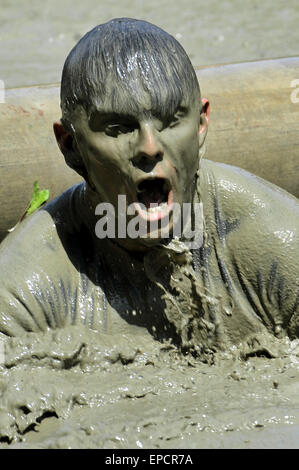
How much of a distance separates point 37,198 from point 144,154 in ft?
4.87

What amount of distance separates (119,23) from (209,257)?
817 mm

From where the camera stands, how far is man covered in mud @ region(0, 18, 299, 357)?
351 centimetres

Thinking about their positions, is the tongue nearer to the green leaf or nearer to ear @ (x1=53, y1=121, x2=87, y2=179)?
ear @ (x1=53, y1=121, x2=87, y2=179)

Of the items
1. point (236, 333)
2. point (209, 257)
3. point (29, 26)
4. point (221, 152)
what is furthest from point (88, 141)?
point (29, 26)

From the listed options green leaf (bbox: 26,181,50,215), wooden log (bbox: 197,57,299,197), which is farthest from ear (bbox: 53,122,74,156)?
wooden log (bbox: 197,57,299,197)

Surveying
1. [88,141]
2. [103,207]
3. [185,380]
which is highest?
[88,141]

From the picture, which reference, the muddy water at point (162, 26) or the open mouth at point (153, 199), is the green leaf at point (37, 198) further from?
the muddy water at point (162, 26)

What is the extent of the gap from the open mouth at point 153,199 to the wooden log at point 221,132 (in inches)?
69.2

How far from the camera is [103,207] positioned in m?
3.70

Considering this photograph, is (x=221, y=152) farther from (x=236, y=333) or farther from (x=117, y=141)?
(x=117, y=141)

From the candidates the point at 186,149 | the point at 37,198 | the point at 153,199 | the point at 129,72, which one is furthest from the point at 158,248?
the point at 37,198

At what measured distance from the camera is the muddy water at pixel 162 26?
779 centimetres

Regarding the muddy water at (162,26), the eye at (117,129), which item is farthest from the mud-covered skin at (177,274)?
the muddy water at (162,26)

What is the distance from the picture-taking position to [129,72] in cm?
342
